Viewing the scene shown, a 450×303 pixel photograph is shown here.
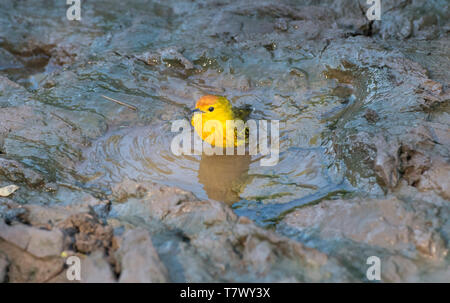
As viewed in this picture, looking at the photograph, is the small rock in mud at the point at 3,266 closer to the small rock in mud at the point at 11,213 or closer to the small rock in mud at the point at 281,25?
the small rock in mud at the point at 11,213

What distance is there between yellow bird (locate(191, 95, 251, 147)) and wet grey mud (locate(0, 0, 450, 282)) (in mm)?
268

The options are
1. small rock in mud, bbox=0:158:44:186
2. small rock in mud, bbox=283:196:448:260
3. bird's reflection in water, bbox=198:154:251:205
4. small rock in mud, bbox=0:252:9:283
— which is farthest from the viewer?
bird's reflection in water, bbox=198:154:251:205

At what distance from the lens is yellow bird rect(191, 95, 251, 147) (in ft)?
15.7

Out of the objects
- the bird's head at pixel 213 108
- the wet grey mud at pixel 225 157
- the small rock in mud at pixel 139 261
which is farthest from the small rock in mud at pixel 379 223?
the bird's head at pixel 213 108

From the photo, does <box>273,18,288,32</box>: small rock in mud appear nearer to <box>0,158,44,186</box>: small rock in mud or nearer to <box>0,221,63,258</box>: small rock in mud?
<box>0,158,44,186</box>: small rock in mud

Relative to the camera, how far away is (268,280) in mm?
2611

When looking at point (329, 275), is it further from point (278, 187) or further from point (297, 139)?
point (297, 139)

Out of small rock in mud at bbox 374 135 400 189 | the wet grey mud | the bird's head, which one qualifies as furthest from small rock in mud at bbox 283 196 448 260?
the bird's head

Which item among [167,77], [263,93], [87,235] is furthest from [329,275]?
[167,77]

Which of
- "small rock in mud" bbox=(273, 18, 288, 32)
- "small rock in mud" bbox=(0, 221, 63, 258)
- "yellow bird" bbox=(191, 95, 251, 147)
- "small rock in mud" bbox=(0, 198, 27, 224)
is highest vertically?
"small rock in mud" bbox=(273, 18, 288, 32)

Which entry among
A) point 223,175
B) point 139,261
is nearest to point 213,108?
point 223,175

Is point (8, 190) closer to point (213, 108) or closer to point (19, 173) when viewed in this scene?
point (19, 173)

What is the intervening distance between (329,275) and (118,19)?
6238 millimetres

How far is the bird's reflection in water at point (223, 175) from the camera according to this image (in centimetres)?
419
